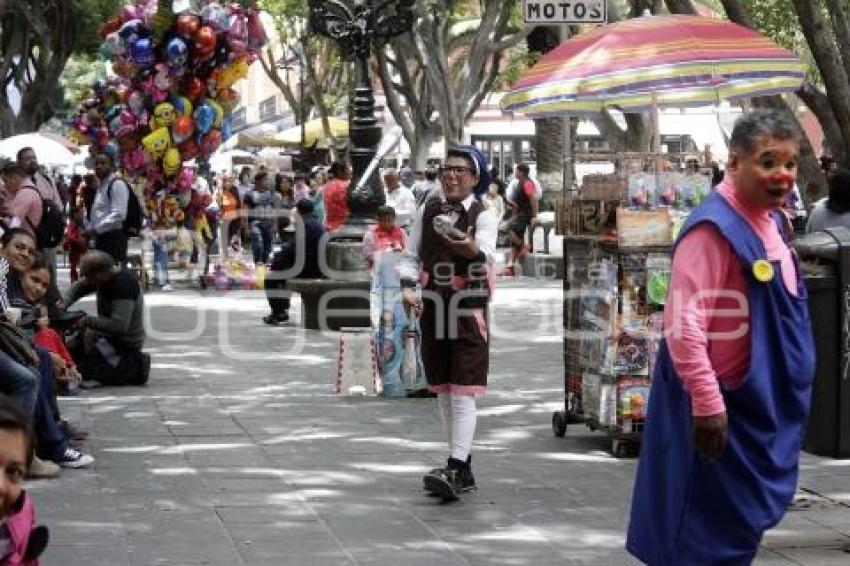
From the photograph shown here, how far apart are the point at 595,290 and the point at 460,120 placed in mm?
26385

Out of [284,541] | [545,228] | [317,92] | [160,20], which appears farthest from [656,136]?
[317,92]

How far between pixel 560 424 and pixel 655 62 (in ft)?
7.52

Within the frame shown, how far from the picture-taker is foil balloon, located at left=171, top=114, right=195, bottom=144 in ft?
70.9

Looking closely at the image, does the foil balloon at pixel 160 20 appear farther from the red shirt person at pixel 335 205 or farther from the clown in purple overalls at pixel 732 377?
the clown in purple overalls at pixel 732 377

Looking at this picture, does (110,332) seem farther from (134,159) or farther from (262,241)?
(262,241)

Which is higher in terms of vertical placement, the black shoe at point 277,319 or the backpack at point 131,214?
the backpack at point 131,214

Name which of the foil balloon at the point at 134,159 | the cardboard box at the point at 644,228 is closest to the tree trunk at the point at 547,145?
the foil balloon at the point at 134,159

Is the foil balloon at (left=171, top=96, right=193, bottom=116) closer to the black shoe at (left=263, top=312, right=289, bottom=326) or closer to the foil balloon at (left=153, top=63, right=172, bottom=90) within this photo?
the foil balloon at (left=153, top=63, right=172, bottom=90)

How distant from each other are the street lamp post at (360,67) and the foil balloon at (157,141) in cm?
391

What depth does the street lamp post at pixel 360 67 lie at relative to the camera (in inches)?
712

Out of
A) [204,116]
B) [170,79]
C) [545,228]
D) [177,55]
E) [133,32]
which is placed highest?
[133,32]

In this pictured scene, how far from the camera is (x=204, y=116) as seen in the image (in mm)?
21734

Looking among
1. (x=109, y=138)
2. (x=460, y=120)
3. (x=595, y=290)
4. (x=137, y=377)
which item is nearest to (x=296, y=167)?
(x=460, y=120)

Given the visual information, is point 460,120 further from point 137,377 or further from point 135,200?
point 137,377
